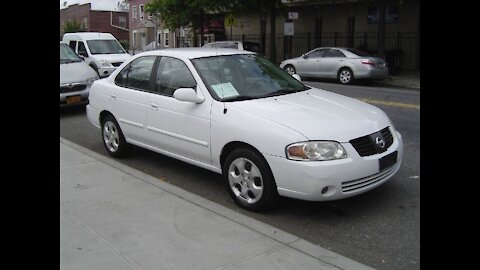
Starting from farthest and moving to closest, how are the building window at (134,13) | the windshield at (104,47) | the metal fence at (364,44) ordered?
the building window at (134,13), the metal fence at (364,44), the windshield at (104,47)

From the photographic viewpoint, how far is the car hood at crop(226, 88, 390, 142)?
4359 millimetres

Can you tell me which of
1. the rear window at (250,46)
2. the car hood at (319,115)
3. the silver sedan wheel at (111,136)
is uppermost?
the rear window at (250,46)

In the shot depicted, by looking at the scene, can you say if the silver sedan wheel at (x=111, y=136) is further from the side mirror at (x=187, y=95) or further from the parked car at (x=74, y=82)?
the parked car at (x=74, y=82)

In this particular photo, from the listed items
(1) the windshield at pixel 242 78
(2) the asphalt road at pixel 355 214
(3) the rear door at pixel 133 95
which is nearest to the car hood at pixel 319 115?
(1) the windshield at pixel 242 78

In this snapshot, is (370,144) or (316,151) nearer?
(316,151)

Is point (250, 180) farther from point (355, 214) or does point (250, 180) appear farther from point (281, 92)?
point (281, 92)

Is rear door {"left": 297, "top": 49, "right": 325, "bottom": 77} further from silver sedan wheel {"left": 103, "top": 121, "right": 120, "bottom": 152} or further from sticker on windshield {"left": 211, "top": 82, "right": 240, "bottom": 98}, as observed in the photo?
sticker on windshield {"left": 211, "top": 82, "right": 240, "bottom": 98}

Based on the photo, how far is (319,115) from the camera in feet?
15.2

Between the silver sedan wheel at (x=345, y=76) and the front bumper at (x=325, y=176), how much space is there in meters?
13.0

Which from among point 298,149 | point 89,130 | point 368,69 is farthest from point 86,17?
point 298,149

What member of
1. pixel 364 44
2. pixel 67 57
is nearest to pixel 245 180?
pixel 67 57

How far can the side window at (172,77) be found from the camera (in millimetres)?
5477

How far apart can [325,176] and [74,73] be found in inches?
313

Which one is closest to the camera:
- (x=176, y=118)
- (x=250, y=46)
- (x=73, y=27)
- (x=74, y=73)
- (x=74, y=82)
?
(x=176, y=118)
